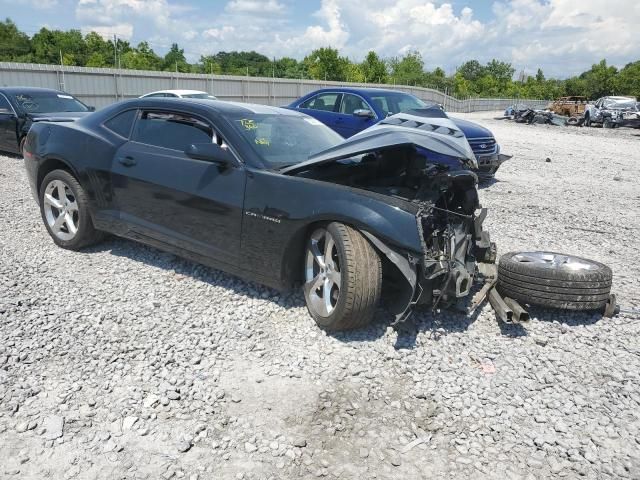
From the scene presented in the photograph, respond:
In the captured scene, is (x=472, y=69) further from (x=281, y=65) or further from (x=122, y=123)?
(x=122, y=123)

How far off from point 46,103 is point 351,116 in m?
6.11

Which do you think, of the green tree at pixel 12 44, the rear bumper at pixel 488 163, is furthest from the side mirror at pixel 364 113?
the green tree at pixel 12 44

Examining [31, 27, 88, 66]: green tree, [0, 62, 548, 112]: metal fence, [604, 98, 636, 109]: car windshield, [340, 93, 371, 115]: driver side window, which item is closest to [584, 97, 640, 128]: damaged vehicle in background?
[604, 98, 636, 109]: car windshield

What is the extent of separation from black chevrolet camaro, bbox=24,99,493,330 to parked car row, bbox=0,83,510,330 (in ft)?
0.04

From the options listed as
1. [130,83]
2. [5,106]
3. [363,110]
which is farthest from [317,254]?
[130,83]

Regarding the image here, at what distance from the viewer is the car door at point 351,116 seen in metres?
10.4

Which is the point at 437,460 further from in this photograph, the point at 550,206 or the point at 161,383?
the point at 550,206

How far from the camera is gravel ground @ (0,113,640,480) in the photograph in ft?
8.82

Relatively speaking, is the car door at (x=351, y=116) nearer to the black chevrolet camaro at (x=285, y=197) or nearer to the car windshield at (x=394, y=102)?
the car windshield at (x=394, y=102)

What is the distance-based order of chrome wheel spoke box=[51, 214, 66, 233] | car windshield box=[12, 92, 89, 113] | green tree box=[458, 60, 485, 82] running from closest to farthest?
1. chrome wheel spoke box=[51, 214, 66, 233]
2. car windshield box=[12, 92, 89, 113]
3. green tree box=[458, 60, 485, 82]

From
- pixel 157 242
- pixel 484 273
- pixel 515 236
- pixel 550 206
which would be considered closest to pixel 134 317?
pixel 157 242

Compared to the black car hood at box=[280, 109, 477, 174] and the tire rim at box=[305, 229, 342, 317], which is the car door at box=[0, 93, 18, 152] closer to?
the black car hood at box=[280, 109, 477, 174]

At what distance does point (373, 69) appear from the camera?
61.0m

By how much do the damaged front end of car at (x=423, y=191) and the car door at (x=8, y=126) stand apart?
28.9 feet
